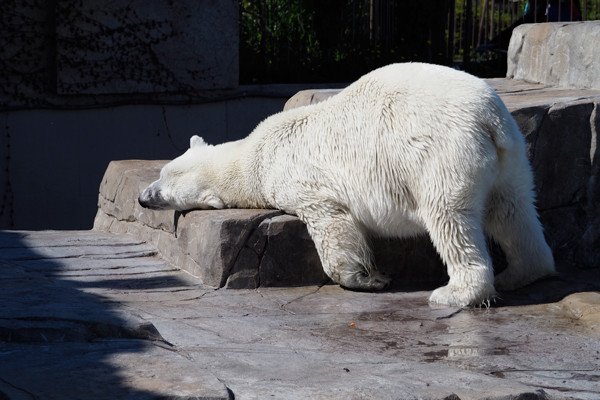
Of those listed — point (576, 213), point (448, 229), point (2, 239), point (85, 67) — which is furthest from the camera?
point (85, 67)

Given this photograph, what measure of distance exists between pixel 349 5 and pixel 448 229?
712 cm

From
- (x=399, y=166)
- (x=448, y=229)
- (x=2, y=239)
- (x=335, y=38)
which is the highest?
(x=335, y=38)

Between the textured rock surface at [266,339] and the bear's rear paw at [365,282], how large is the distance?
6 cm

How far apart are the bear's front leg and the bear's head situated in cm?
77

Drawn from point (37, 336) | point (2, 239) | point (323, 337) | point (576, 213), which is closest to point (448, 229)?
point (323, 337)

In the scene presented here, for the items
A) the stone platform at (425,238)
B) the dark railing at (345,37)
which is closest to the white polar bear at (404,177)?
the stone platform at (425,238)

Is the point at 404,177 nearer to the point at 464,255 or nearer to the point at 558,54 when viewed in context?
the point at 464,255

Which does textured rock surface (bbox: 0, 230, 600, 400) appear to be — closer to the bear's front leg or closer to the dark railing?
the bear's front leg

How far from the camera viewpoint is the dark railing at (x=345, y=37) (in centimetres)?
1063

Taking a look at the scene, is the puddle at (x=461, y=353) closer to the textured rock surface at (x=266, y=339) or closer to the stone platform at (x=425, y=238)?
the textured rock surface at (x=266, y=339)

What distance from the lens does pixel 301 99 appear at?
6.40 meters

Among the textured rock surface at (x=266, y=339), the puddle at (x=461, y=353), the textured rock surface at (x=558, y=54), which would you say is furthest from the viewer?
the textured rock surface at (x=558, y=54)

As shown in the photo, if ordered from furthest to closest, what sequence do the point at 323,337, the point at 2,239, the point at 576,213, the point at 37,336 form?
the point at 2,239, the point at 576,213, the point at 323,337, the point at 37,336

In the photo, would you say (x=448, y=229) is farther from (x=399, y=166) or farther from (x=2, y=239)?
(x=2, y=239)
